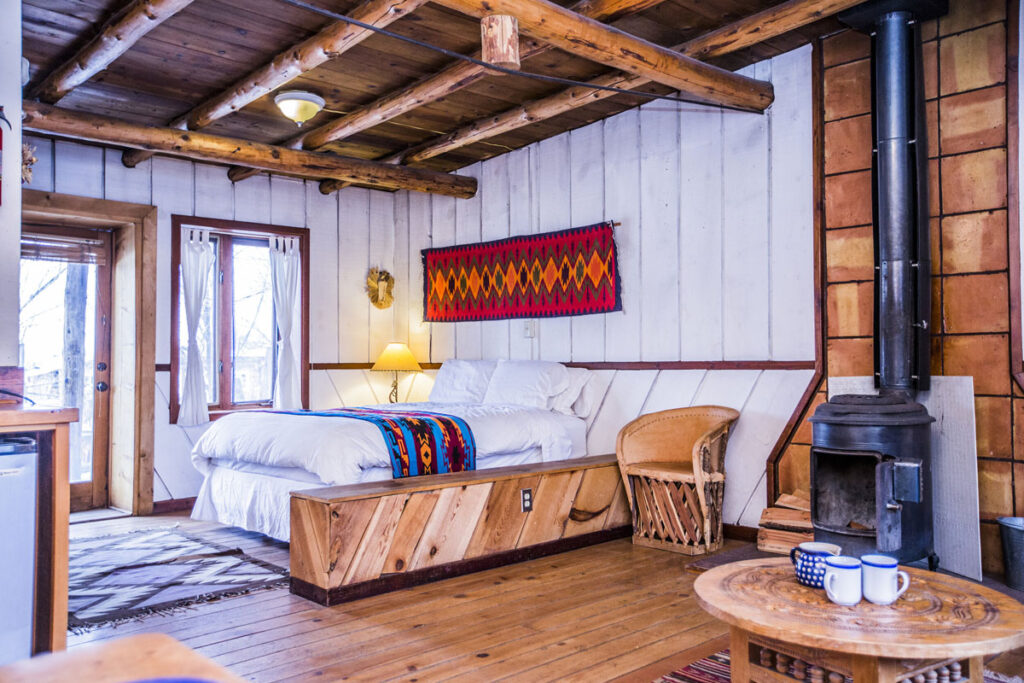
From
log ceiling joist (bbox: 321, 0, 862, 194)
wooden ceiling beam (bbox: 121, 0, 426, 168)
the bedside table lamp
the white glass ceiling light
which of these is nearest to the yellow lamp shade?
the bedside table lamp

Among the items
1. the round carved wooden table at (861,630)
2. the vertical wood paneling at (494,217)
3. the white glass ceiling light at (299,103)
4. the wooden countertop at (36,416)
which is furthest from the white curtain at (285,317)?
the round carved wooden table at (861,630)

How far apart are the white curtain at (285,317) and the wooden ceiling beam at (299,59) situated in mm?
1429

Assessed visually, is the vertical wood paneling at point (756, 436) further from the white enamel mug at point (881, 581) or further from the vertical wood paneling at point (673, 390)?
the white enamel mug at point (881, 581)

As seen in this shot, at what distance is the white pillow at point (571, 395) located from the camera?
5.37m

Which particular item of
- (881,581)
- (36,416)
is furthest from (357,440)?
(881,581)

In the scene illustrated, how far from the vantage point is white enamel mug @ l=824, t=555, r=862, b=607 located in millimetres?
1807

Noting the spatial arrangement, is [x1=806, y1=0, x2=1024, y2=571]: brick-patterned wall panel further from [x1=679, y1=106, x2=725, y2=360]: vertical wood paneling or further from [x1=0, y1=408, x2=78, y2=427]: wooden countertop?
[x1=0, y1=408, x2=78, y2=427]: wooden countertop

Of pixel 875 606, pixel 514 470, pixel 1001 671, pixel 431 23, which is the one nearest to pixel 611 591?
pixel 514 470

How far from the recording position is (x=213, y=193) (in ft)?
20.1

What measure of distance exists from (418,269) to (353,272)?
0.59 meters

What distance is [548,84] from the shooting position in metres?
4.81

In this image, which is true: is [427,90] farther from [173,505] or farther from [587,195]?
[173,505]

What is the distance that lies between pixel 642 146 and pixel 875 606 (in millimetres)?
3859

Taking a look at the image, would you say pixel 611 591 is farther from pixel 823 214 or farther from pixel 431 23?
pixel 431 23
